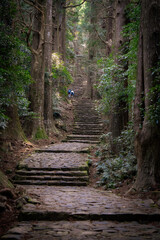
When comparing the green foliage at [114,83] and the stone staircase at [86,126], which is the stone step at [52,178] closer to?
the green foliage at [114,83]

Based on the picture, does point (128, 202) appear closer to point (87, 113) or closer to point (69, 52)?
point (87, 113)

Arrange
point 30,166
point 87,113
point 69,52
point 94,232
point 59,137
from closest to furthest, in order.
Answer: point 94,232
point 30,166
point 59,137
point 87,113
point 69,52

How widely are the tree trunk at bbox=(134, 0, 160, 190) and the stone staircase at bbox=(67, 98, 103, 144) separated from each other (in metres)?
7.46

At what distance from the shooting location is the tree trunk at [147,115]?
5074 mm

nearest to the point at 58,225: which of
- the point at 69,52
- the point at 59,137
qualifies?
the point at 59,137

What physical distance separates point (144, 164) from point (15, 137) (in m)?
6.35

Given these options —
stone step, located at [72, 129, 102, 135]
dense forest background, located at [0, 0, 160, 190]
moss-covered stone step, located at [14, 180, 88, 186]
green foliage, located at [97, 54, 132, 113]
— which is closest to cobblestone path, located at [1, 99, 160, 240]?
moss-covered stone step, located at [14, 180, 88, 186]

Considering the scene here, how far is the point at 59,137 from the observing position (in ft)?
44.9

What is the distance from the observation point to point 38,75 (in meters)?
11.8

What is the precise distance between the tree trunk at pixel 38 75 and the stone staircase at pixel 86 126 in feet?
8.79

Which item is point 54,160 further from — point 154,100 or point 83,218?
point 154,100

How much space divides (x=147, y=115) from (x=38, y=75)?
26.9 ft

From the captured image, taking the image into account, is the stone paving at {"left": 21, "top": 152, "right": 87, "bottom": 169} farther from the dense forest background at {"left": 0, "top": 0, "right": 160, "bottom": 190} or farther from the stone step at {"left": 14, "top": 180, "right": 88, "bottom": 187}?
the dense forest background at {"left": 0, "top": 0, "right": 160, "bottom": 190}

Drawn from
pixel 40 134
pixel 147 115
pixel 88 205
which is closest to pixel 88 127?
pixel 40 134
